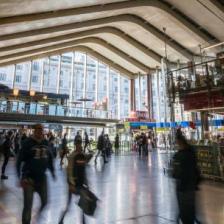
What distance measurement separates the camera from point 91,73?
102ft

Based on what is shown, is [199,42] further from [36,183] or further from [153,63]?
[36,183]

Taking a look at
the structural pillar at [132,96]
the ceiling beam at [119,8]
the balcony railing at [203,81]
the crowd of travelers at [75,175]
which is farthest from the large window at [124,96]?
the crowd of travelers at [75,175]

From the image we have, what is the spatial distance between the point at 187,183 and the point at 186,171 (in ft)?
0.56

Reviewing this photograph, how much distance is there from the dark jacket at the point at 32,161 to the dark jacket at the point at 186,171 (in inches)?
79.7

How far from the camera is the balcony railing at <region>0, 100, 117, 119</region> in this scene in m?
17.6

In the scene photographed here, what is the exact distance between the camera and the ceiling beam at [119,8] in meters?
14.2

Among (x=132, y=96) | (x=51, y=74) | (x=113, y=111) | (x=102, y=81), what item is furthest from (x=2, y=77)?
(x=132, y=96)

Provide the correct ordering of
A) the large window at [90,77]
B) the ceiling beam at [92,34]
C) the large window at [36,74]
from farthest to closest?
the large window at [90,77] < the large window at [36,74] < the ceiling beam at [92,34]

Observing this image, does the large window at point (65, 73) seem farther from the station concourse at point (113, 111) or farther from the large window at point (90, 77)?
the large window at point (90, 77)

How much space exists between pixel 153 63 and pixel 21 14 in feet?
57.5

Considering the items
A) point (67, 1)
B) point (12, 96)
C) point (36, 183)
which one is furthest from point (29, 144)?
point (12, 96)

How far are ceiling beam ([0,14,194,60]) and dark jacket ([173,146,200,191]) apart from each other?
16202 millimetres

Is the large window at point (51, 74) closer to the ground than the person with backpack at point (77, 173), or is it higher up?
higher up

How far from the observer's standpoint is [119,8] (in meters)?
16.8
